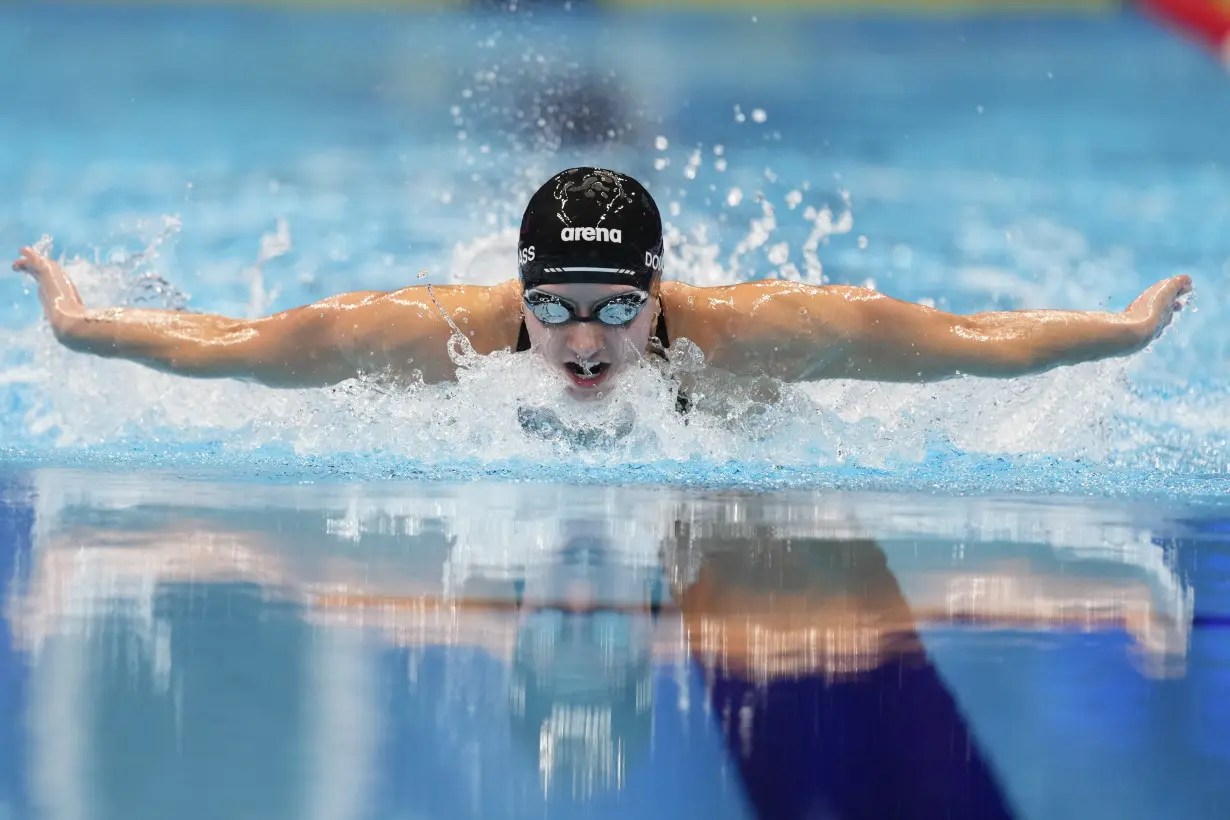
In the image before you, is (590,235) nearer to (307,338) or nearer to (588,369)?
(588,369)

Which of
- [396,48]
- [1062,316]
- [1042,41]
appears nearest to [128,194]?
[396,48]

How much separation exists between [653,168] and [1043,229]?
5.95 ft

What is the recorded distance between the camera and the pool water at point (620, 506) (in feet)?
4.10

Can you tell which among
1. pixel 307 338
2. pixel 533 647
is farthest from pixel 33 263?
pixel 533 647

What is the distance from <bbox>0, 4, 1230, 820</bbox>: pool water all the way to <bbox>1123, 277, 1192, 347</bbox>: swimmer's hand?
0.88 ft

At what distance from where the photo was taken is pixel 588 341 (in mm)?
2830

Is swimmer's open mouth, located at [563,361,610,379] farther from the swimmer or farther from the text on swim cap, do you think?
the text on swim cap

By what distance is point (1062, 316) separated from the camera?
3098mm

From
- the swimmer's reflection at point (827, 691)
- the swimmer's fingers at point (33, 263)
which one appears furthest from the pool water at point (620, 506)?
the swimmer's fingers at point (33, 263)

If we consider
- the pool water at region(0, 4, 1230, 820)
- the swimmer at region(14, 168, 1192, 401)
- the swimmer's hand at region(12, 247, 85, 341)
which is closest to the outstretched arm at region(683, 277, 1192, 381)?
the swimmer at region(14, 168, 1192, 401)

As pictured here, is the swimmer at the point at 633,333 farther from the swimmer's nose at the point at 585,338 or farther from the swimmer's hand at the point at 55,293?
the swimmer's hand at the point at 55,293

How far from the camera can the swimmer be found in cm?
292

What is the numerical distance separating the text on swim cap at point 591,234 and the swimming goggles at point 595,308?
0.12 metres

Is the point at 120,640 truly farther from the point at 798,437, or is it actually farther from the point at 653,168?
the point at 653,168
